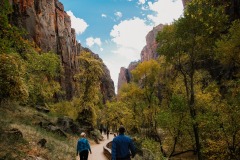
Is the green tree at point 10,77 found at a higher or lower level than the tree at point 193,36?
lower

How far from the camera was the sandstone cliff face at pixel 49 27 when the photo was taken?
188 feet

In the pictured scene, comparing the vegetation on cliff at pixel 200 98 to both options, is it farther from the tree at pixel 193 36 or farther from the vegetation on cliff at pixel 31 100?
the vegetation on cliff at pixel 31 100

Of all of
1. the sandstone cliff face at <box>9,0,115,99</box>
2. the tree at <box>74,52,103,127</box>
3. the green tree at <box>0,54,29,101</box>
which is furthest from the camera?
the sandstone cliff face at <box>9,0,115,99</box>

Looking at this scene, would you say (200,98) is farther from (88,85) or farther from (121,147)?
(121,147)

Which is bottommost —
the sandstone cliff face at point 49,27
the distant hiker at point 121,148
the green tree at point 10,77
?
the distant hiker at point 121,148

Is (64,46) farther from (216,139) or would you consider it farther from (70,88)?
(216,139)

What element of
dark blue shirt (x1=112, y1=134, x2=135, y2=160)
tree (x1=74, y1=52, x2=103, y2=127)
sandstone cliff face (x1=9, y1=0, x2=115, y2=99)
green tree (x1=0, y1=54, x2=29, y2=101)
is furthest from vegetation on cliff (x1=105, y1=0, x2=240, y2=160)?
sandstone cliff face (x1=9, y1=0, x2=115, y2=99)

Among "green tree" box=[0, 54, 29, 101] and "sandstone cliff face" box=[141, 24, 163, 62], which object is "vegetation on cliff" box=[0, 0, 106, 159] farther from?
"sandstone cliff face" box=[141, 24, 163, 62]

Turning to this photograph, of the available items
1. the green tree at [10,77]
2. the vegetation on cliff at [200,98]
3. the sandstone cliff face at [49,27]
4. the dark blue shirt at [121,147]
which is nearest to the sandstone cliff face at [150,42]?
the sandstone cliff face at [49,27]

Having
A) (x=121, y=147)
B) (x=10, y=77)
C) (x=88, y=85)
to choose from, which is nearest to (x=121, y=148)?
(x=121, y=147)

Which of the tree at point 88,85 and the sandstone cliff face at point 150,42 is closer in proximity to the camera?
the tree at point 88,85

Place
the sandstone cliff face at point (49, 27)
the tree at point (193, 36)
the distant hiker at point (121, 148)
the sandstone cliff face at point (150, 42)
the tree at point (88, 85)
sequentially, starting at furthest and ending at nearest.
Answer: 1. the sandstone cliff face at point (150, 42)
2. the sandstone cliff face at point (49, 27)
3. the tree at point (88, 85)
4. the tree at point (193, 36)
5. the distant hiker at point (121, 148)

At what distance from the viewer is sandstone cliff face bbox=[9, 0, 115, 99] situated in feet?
188

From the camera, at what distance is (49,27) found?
6912 centimetres
